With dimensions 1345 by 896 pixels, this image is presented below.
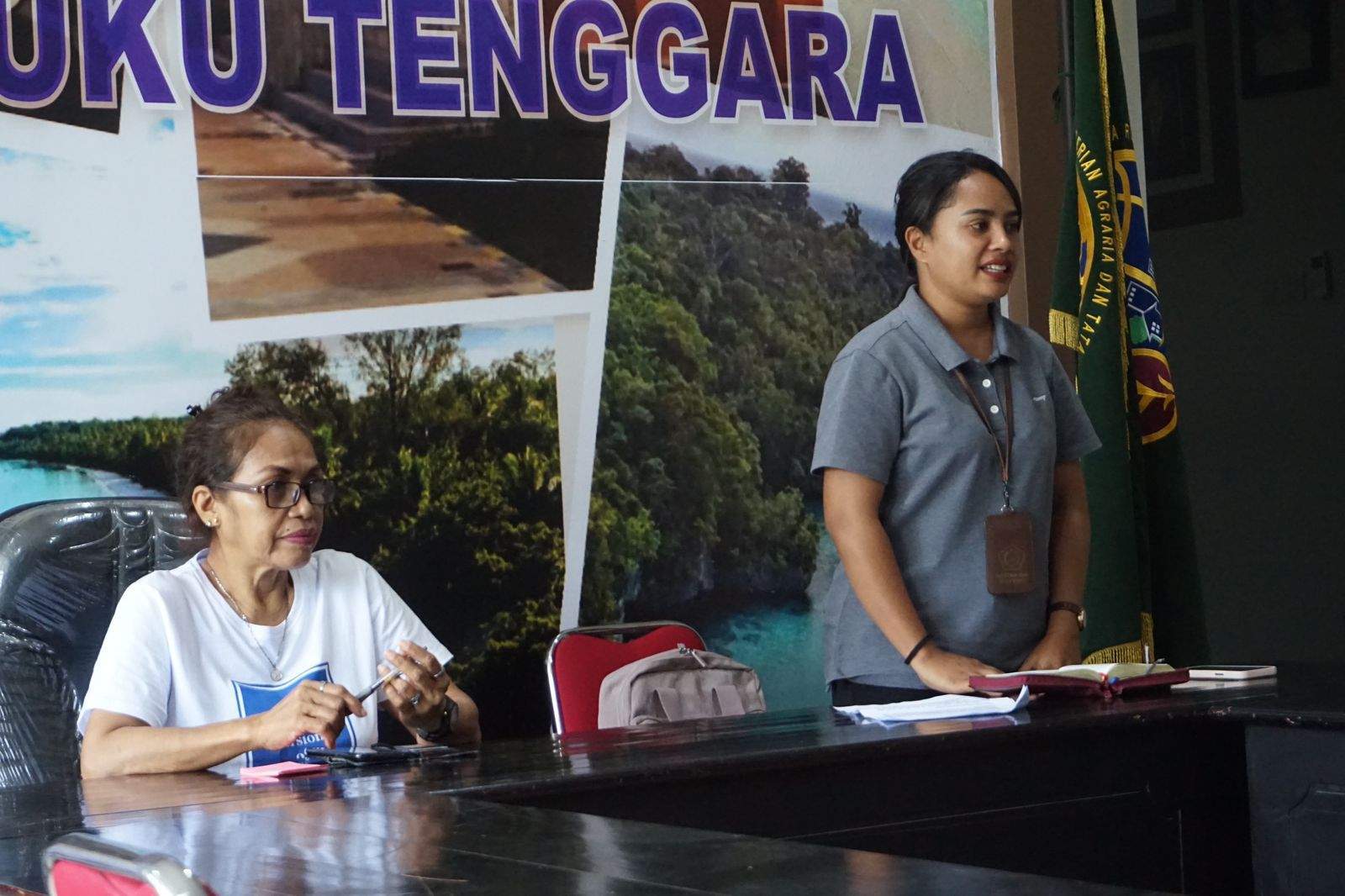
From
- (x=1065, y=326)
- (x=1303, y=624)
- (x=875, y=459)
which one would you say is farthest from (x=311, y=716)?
(x=1303, y=624)

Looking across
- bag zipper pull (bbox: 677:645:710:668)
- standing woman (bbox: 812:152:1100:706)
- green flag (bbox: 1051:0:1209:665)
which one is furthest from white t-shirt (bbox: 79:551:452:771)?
green flag (bbox: 1051:0:1209:665)

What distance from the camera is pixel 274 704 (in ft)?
7.97

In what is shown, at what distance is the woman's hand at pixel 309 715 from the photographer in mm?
2119

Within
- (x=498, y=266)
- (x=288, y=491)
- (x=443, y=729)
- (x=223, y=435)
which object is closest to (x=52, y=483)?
(x=223, y=435)

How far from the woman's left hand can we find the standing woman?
65 centimetres

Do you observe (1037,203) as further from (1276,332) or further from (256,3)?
(256,3)

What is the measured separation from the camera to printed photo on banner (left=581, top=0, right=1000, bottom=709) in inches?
151

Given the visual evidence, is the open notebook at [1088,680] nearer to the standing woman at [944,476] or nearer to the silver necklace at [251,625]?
the standing woman at [944,476]

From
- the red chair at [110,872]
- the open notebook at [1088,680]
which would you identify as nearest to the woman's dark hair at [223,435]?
the open notebook at [1088,680]

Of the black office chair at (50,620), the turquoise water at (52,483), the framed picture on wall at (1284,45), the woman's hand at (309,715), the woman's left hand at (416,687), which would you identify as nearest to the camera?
the woman's hand at (309,715)

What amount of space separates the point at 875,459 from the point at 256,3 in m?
1.88

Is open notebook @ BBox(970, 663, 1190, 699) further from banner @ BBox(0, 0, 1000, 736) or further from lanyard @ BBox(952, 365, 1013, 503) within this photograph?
banner @ BBox(0, 0, 1000, 736)

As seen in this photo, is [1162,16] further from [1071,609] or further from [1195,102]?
[1071,609]

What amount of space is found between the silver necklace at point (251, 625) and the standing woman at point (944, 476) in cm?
88
